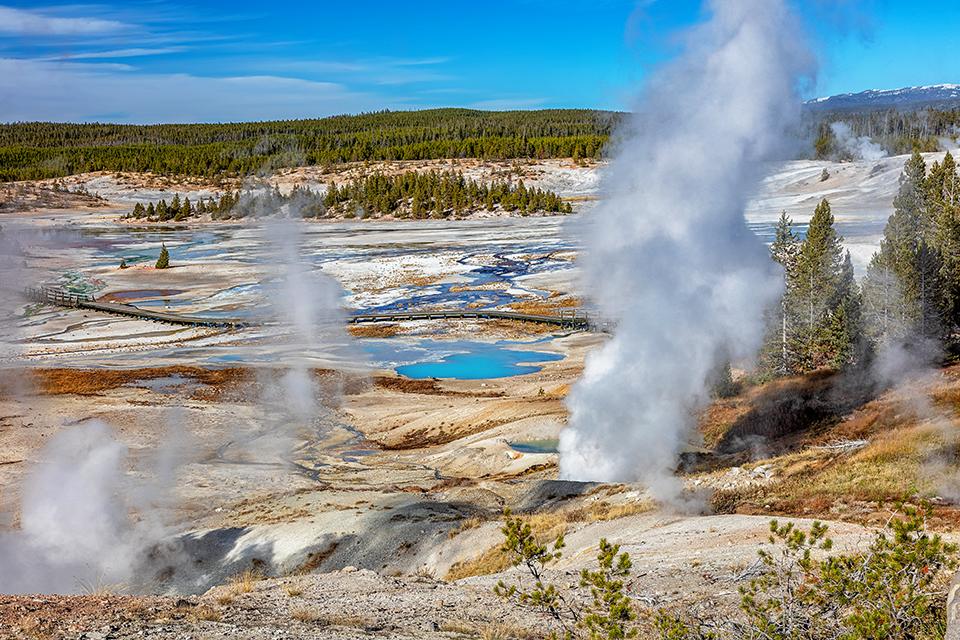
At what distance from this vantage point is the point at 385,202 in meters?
107

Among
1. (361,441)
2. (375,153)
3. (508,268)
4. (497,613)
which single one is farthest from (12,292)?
(375,153)

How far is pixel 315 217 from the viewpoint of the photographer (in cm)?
10788

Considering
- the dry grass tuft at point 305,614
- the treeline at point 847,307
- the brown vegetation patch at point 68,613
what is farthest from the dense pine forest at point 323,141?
the brown vegetation patch at point 68,613

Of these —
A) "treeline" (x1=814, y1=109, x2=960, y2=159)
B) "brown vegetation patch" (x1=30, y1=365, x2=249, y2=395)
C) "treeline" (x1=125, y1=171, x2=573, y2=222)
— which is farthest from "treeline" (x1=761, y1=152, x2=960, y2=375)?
"treeline" (x1=814, y1=109, x2=960, y2=159)

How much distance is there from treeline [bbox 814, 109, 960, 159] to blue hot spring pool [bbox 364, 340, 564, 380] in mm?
78879

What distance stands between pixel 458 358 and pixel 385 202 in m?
70.8

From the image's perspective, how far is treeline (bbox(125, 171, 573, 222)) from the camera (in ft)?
339

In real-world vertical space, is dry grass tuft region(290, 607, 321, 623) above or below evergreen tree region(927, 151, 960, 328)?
below

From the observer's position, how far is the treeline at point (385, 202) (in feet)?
339

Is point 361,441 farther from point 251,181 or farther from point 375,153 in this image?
point 375,153

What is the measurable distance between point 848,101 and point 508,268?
4396 inches

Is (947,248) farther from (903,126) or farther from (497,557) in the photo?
(903,126)

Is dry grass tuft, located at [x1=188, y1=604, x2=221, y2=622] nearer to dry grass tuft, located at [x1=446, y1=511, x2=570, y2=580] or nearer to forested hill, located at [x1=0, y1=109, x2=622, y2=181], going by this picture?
dry grass tuft, located at [x1=446, y1=511, x2=570, y2=580]

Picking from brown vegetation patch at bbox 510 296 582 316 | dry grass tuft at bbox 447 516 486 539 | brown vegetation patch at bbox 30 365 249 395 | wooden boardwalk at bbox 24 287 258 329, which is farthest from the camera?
brown vegetation patch at bbox 510 296 582 316
